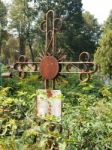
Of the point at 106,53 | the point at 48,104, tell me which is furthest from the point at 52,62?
the point at 106,53

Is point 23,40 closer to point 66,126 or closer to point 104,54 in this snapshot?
point 104,54

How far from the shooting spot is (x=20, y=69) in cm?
461

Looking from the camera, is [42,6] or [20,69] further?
[42,6]

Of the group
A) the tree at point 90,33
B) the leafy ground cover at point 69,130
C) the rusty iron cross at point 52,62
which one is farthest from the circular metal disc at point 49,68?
the tree at point 90,33

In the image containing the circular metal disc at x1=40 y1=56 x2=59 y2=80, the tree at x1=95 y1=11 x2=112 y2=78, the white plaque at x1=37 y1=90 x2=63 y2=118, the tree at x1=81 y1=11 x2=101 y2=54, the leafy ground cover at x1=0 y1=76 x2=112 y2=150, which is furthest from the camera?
the tree at x1=81 y1=11 x2=101 y2=54

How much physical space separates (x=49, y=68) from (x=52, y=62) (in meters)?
0.06

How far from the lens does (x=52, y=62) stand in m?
4.13

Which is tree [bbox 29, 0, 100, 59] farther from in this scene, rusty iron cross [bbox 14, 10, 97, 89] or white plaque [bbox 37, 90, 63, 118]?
white plaque [bbox 37, 90, 63, 118]

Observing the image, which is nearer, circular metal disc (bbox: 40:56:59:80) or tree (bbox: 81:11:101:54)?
circular metal disc (bbox: 40:56:59:80)

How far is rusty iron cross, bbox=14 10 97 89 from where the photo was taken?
4.10 m

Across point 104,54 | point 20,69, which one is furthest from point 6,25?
point 20,69

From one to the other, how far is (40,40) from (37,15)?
2.43 m

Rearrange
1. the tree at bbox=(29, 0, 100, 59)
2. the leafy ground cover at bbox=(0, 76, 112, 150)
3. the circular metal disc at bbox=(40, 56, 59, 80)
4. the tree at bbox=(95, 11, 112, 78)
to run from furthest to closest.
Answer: the tree at bbox=(29, 0, 100, 59) → the tree at bbox=(95, 11, 112, 78) → the circular metal disc at bbox=(40, 56, 59, 80) → the leafy ground cover at bbox=(0, 76, 112, 150)

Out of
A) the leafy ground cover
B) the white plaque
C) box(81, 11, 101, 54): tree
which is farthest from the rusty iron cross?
box(81, 11, 101, 54): tree
